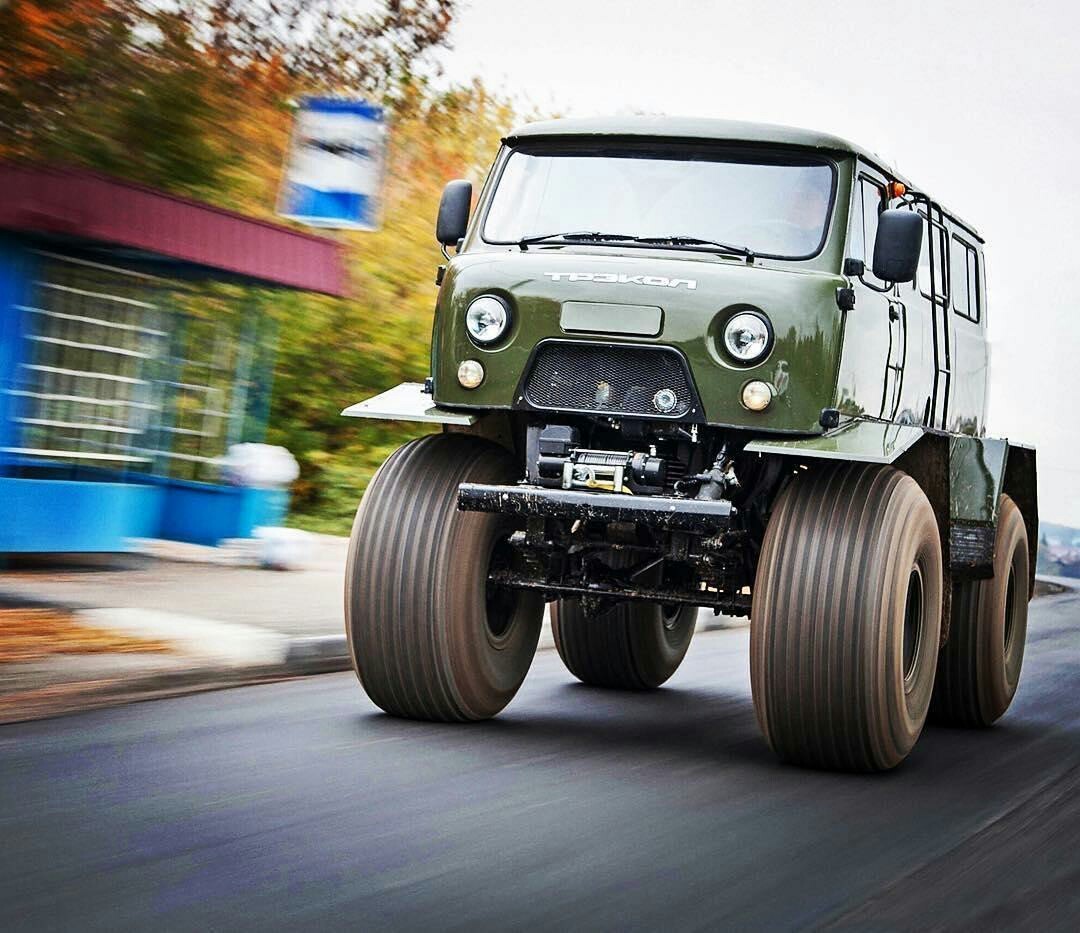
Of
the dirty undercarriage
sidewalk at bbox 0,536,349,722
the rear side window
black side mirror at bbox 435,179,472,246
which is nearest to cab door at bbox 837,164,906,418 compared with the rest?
the dirty undercarriage

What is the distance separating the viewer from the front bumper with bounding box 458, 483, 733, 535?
6.91 m

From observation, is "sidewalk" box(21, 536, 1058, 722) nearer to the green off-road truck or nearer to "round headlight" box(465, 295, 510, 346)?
the green off-road truck

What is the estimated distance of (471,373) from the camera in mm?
7590

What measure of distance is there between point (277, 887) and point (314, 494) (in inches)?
614

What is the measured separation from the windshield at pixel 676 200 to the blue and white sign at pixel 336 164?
216 cm

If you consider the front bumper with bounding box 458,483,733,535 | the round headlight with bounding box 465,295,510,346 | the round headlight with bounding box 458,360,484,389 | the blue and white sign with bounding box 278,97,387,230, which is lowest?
the front bumper with bounding box 458,483,733,535

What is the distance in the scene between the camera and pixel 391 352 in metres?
20.4

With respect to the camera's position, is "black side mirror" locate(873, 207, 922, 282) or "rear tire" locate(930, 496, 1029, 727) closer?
"black side mirror" locate(873, 207, 922, 282)

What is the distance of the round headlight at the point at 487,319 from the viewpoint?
751 centimetres

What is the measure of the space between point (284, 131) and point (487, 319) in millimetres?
13741

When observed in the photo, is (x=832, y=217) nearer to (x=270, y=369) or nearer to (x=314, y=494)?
(x=270, y=369)

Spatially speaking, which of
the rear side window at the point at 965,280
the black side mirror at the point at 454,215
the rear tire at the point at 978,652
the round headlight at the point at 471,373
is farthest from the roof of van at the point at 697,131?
the rear tire at the point at 978,652

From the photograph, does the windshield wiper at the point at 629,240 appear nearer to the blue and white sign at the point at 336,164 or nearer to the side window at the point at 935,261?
the side window at the point at 935,261

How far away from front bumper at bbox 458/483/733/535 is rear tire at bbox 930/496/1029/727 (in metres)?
2.65
